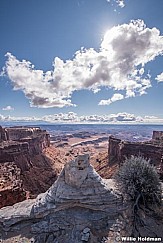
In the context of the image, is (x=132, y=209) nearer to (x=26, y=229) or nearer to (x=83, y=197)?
(x=83, y=197)

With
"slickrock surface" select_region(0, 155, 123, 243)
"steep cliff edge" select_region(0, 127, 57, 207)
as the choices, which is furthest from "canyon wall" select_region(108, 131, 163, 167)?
"slickrock surface" select_region(0, 155, 123, 243)

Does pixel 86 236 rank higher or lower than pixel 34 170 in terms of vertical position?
higher

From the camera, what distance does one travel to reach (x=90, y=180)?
15.2 metres

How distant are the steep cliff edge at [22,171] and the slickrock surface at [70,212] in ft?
36.4

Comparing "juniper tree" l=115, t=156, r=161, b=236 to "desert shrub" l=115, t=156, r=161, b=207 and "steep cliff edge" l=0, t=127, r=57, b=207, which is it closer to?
"desert shrub" l=115, t=156, r=161, b=207

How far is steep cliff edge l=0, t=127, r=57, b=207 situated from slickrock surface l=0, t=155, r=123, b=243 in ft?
36.4

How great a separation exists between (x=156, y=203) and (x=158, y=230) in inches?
75.3

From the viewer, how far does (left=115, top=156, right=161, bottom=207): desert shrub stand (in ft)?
46.6

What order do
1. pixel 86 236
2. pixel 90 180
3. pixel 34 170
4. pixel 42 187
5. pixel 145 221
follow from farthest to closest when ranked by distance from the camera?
pixel 34 170
pixel 42 187
pixel 90 180
pixel 145 221
pixel 86 236

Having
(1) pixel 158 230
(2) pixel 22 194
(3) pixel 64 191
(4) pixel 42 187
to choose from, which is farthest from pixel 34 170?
(1) pixel 158 230

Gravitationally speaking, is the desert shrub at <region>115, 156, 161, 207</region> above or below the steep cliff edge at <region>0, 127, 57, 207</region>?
above

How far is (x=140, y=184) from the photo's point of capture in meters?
14.4

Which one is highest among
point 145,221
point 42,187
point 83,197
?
point 83,197

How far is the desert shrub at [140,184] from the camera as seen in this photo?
1420 centimetres
